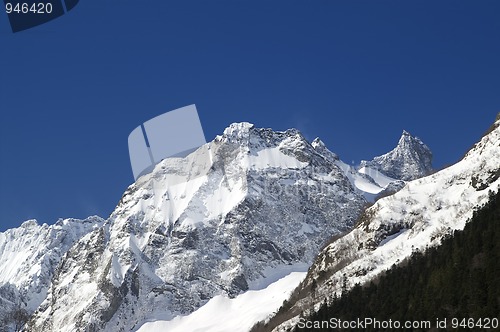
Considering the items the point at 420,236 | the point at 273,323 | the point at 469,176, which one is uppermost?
the point at 469,176

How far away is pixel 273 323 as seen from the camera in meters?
166

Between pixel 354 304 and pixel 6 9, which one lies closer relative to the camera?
pixel 6 9

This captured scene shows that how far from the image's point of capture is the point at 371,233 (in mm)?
148625

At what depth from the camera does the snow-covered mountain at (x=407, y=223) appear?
418 feet

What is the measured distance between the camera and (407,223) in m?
143

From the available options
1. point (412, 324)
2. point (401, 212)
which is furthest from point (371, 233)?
point (412, 324)

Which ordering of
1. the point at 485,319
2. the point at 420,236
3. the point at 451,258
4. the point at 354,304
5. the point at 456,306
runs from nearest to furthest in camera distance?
the point at 485,319 < the point at 456,306 < the point at 451,258 < the point at 354,304 < the point at 420,236

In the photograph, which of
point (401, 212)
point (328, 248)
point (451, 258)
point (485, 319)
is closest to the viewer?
point (485, 319)

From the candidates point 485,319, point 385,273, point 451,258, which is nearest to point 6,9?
point 485,319

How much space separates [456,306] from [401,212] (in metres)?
59.2

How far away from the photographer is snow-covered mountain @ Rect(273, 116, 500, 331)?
127438 millimetres

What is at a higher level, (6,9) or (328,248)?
(6,9)

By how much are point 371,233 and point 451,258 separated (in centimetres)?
4811

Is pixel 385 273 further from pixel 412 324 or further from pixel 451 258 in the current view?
pixel 412 324
